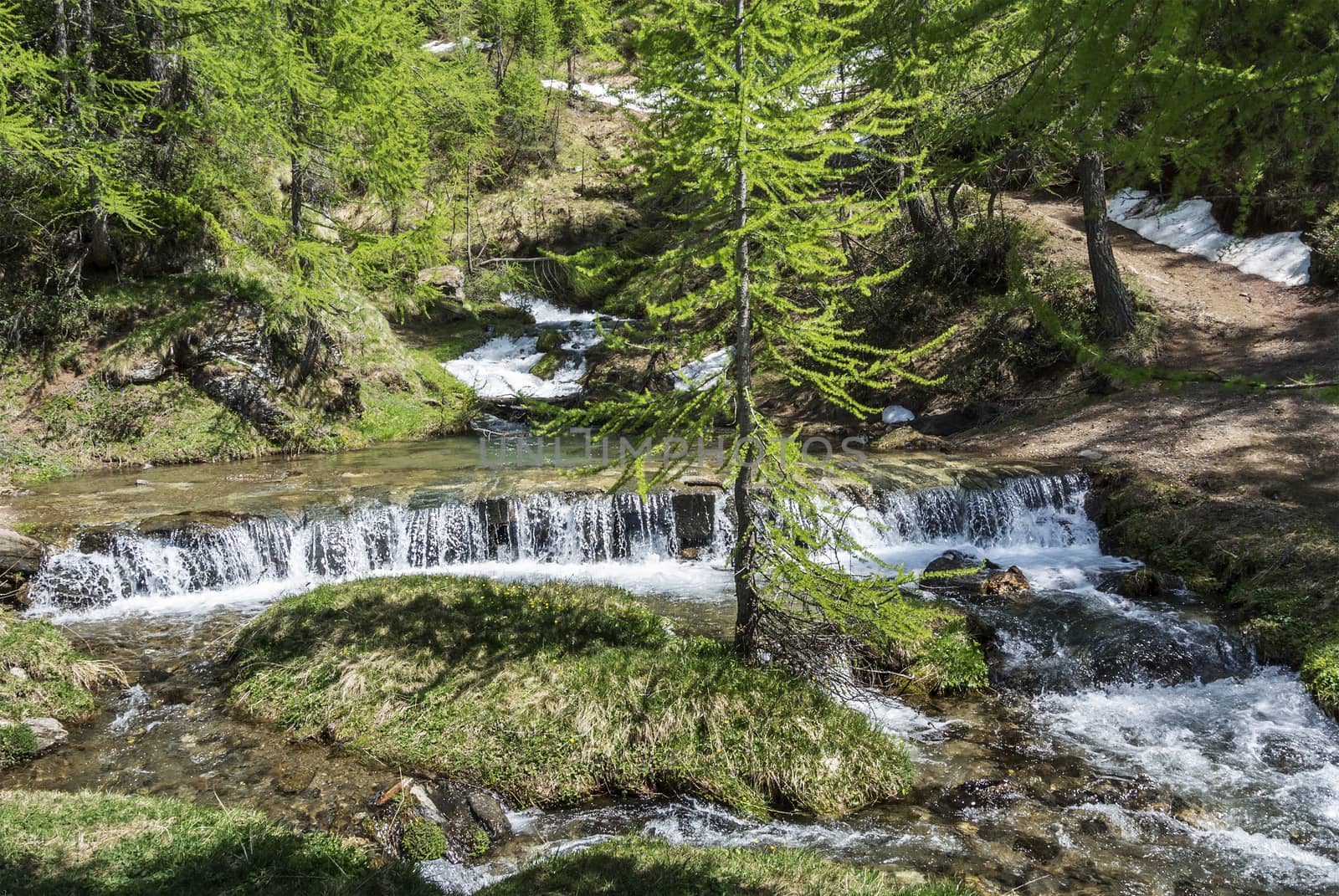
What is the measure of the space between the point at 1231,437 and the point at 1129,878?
9812mm

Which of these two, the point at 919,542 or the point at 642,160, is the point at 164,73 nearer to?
the point at 642,160

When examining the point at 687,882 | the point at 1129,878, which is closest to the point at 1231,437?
the point at 1129,878

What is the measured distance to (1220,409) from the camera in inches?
511

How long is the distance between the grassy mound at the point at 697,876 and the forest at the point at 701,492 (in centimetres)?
5

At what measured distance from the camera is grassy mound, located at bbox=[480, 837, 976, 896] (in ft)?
13.1

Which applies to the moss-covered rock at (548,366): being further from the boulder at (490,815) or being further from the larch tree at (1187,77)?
the larch tree at (1187,77)

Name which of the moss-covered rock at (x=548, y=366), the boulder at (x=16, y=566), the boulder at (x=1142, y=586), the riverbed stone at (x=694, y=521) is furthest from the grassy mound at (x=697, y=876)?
the moss-covered rock at (x=548, y=366)

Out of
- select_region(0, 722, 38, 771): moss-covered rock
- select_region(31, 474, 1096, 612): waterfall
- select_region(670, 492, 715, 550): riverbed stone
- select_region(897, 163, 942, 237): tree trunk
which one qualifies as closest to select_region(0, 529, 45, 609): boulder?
select_region(31, 474, 1096, 612): waterfall

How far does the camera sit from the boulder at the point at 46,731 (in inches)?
229

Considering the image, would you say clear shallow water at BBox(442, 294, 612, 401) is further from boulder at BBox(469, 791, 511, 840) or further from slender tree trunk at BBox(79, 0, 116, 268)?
boulder at BBox(469, 791, 511, 840)

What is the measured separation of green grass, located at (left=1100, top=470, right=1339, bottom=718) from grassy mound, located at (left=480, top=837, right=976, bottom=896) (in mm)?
5234

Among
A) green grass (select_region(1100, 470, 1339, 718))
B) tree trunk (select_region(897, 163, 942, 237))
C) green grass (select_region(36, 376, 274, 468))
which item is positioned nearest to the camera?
green grass (select_region(1100, 470, 1339, 718))

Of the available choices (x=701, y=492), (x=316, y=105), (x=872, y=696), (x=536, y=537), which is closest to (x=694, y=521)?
(x=701, y=492)

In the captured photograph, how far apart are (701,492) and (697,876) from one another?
8.03 meters
